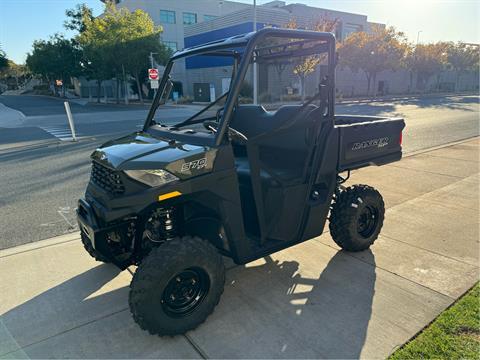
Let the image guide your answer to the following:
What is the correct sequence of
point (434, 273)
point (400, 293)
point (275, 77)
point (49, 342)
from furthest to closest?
1. point (275, 77)
2. point (434, 273)
3. point (400, 293)
4. point (49, 342)

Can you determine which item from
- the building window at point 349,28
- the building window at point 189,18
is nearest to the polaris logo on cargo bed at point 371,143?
the building window at point 349,28

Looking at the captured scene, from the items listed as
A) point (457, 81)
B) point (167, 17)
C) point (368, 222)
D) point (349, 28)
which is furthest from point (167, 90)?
point (457, 81)

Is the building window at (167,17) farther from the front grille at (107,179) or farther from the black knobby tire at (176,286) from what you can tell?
the black knobby tire at (176,286)

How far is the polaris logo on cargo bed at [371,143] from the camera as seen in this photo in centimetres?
358

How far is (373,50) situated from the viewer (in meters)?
33.0

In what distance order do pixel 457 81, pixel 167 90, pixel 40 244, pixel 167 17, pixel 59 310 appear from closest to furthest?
pixel 59 310 < pixel 167 90 < pixel 40 244 < pixel 167 17 < pixel 457 81

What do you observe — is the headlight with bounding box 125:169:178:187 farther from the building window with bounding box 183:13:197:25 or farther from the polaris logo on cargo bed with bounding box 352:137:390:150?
the building window with bounding box 183:13:197:25

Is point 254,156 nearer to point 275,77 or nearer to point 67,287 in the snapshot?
point 67,287

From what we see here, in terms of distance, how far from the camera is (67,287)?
325 cm

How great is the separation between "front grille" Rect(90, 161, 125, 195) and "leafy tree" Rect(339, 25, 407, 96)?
3395 cm

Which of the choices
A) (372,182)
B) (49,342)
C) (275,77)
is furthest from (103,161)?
(275,77)

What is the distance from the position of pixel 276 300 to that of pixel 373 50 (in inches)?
1379

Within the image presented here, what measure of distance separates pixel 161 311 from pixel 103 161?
118 cm

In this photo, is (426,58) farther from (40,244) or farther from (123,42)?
(40,244)
